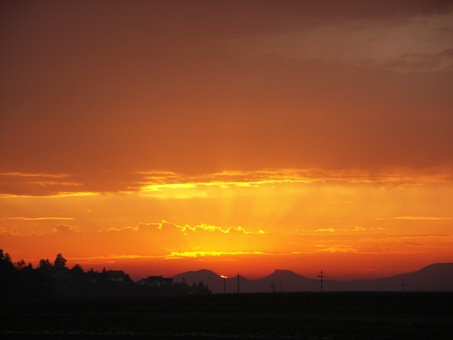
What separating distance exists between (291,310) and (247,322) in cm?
2078

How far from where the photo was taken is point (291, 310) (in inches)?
3563

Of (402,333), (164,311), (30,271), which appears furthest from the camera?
(30,271)

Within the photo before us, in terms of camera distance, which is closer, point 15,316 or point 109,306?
point 15,316

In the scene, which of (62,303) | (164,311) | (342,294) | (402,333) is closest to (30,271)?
(62,303)

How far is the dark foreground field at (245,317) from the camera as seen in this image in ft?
194

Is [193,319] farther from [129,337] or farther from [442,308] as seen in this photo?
[442,308]

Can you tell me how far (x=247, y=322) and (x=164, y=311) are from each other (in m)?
29.2

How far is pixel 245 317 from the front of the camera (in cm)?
7988

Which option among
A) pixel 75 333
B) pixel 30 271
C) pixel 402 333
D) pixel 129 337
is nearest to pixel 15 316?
pixel 75 333

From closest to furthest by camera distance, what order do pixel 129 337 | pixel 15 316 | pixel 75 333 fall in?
pixel 129 337, pixel 75 333, pixel 15 316

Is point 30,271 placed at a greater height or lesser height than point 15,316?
greater

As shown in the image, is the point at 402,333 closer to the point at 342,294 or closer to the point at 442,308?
the point at 442,308

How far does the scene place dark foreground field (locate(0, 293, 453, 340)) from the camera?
59281mm

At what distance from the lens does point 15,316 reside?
8669 centimetres
